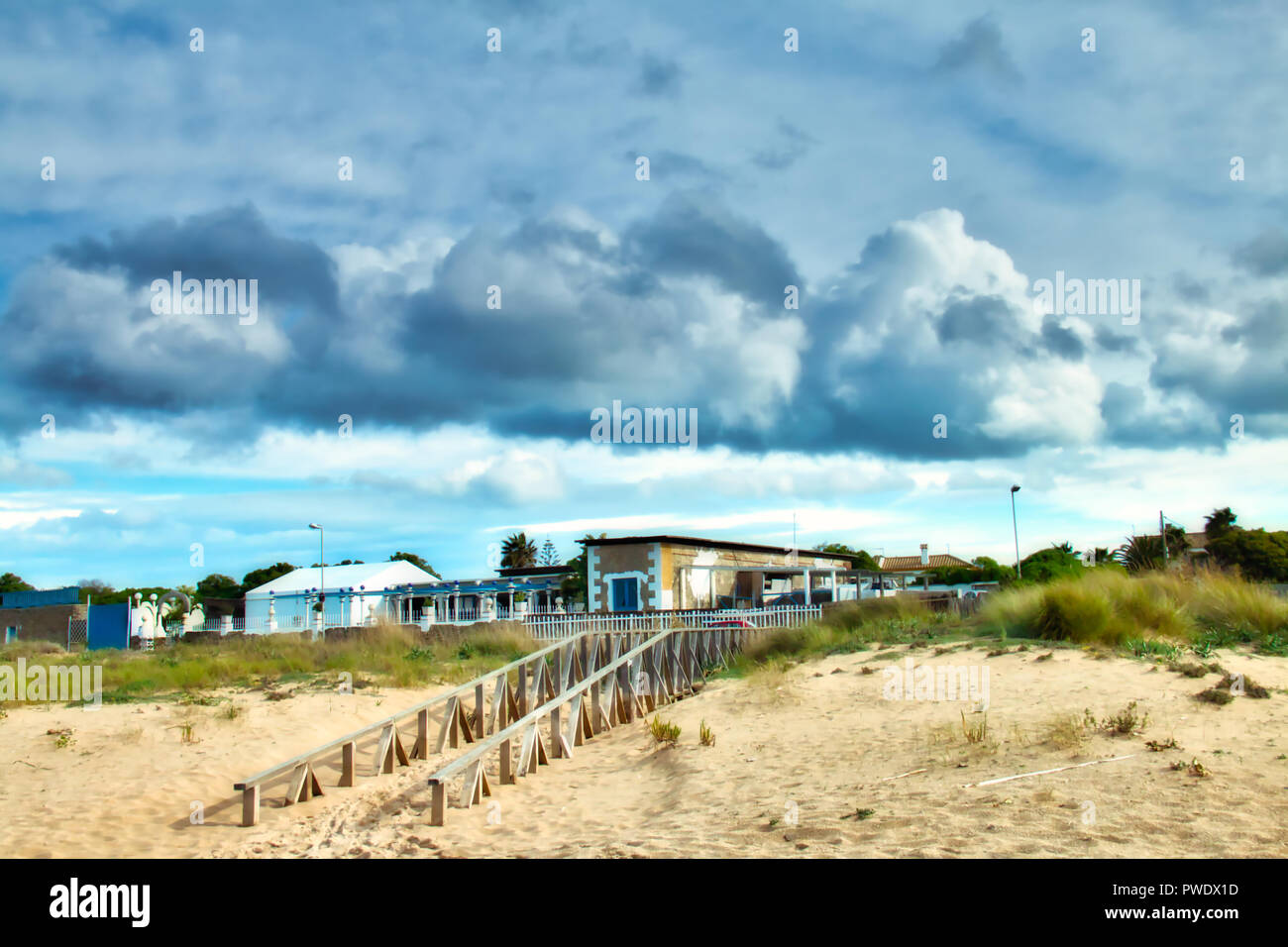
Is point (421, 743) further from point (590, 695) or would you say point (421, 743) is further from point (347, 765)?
point (590, 695)

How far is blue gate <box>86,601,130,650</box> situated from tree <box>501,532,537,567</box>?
1917 inches

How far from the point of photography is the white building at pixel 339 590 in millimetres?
42938

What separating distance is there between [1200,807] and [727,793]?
12.2 feet

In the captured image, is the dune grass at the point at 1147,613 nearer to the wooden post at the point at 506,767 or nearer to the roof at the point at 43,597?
the wooden post at the point at 506,767

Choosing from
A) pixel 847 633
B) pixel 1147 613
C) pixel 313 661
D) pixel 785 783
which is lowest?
pixel 313 661

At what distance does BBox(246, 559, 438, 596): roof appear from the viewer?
4795 centimetres

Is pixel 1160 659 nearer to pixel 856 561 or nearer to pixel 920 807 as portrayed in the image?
pixel 920 807

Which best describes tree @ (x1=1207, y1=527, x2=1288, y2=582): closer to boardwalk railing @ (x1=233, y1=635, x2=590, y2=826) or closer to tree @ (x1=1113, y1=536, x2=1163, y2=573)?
tree @ (x1=1113, y1=536, x2=1163, y2=573)

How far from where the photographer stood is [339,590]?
4328 centimetres

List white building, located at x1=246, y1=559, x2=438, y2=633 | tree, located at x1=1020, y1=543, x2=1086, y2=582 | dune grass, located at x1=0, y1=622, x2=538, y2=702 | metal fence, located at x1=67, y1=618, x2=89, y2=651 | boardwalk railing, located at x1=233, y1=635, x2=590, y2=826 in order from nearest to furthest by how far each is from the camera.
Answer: boardwalk railing, located at x1=233, y1=635, x2=590, y2=826 < dune grass, located at x1=0, y1=622, x2=538, y2=702 < tree, located at x1=1020, y1=543, x2=1086, y2=582 < metal fence, located at x1=67, y1=618, x2=89, y2=651 < white building, located at x1=246, y1=559, x2=438, y2=633

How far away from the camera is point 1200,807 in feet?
19.7

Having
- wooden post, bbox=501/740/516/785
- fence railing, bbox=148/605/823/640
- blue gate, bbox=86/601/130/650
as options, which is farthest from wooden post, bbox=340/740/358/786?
blue gate, bbox=86/601/130/650

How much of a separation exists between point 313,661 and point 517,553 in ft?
205

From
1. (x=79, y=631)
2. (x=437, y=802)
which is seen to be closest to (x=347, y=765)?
(x=437, y=802)
